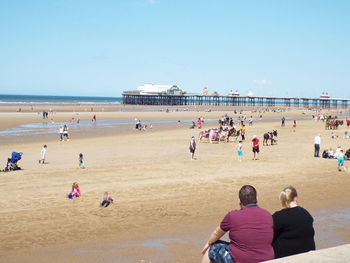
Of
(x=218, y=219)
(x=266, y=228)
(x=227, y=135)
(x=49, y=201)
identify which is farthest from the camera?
(x=227, y=135)

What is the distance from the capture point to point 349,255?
379 cm

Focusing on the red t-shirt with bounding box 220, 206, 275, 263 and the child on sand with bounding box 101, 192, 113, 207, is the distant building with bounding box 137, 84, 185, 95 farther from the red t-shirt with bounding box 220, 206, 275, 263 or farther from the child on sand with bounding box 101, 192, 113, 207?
the red t-shirt with bounding box 220, 206, 275, 263

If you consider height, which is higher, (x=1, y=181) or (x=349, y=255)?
(x=349, y=255)

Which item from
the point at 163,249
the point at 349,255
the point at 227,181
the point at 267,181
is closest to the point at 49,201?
the point at 163,249

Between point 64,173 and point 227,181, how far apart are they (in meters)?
5.91

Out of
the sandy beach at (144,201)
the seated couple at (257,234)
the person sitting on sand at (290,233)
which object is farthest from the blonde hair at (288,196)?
the sandy beach at (144,201)

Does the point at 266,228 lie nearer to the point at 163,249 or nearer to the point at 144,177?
the point at 163,249

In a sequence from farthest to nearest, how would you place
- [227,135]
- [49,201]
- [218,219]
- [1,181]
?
[227,135], [1,181], [49,201], [218,219]

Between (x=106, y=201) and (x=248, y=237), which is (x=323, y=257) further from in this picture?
(x=106, y=201)

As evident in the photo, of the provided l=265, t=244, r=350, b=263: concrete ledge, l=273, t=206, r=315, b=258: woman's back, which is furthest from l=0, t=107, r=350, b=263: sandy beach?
l=265, t=244, r=350, b=263: concrete ledge

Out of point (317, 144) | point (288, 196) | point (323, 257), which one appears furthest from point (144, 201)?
point (317, 144)

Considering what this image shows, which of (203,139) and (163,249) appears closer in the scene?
(163,249)

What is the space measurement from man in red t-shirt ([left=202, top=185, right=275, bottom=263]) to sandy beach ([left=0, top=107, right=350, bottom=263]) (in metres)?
3.07

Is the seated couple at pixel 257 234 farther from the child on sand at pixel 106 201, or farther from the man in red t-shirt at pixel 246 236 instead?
the child on sand at pixel 106 201
